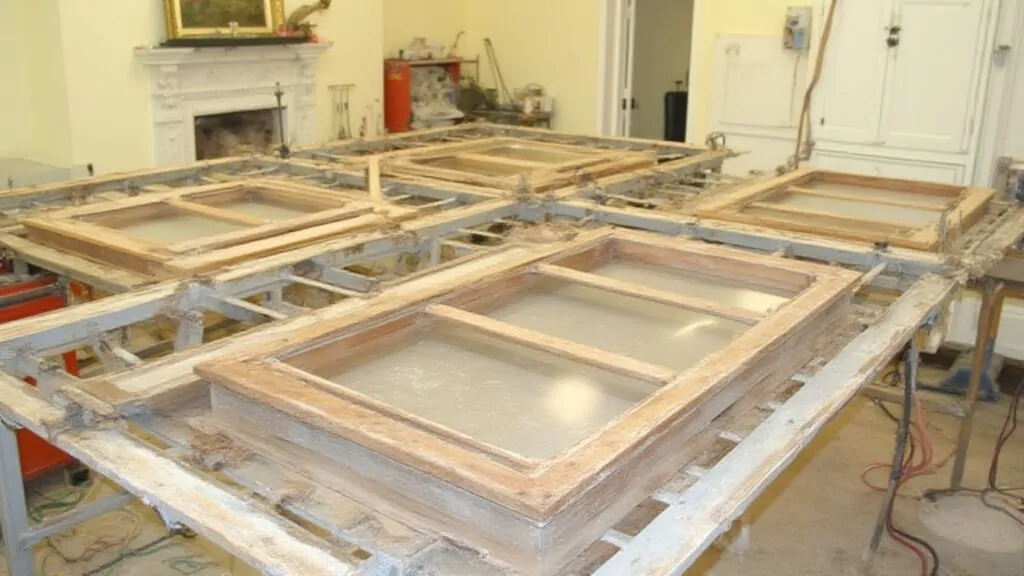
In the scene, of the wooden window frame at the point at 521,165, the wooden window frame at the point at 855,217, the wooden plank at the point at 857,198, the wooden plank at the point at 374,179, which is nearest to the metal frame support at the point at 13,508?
the wooden plank at the point at 374,179

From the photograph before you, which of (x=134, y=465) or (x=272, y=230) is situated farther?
(x=272, y=230)

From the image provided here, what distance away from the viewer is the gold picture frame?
19.3 ft

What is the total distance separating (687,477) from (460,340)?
65 centimetres

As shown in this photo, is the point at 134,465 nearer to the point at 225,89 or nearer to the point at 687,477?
the point at 687,477

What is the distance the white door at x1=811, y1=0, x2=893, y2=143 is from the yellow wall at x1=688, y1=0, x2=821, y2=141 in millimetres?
1262

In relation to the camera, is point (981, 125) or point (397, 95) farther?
point (397, 95)

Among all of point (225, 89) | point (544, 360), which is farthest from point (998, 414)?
point (225, 89)

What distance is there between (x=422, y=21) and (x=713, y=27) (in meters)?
2.79

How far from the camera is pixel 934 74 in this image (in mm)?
4992

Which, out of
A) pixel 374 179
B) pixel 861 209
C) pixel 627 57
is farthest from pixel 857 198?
pixel 627 57

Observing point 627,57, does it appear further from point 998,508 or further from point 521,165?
point 998,508

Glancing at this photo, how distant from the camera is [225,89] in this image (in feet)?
21.2

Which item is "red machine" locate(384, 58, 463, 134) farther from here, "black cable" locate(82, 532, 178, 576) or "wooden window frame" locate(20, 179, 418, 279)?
"black cable" locate(82, 532, 178, 576)

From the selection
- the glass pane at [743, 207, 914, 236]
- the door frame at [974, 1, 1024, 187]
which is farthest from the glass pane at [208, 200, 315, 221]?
the door frame at [974, 1, 1024, 187]
